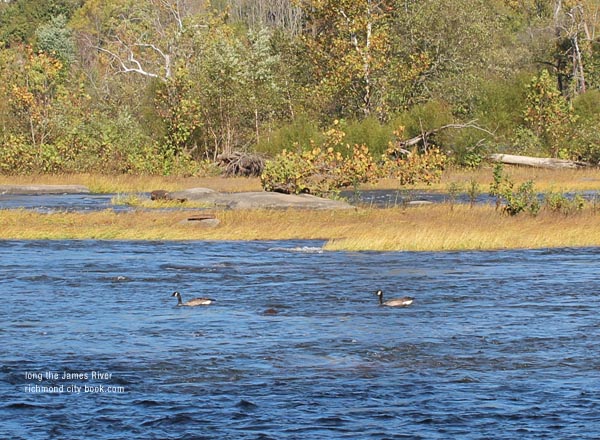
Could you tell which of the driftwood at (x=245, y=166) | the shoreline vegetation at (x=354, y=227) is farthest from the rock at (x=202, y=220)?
the driftwood at (x=245, y=166)

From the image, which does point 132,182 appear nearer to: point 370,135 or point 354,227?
point 370,135

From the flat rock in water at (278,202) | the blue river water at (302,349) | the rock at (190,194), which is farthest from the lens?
the rock at (190,194)

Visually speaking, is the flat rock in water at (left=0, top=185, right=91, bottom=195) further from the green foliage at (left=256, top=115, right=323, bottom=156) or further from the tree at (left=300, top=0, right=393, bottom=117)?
the tree at (left=300, top=0, right=393, bottom=117)

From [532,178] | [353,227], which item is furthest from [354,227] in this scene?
[532,178]

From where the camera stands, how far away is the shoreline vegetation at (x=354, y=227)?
2691cm

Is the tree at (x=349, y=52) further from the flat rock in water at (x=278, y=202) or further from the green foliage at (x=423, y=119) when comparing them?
the flat rock in water at (x=278, y=202)

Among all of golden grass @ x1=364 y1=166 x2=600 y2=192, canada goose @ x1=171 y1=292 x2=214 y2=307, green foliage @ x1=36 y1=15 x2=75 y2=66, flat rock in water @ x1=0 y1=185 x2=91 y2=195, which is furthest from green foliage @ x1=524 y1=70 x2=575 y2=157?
green foliage @ x1=36 y1=15 x2=75 y2=66

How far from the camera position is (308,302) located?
19141mm

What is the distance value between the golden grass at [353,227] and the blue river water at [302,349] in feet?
6.62

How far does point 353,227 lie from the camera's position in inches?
1164

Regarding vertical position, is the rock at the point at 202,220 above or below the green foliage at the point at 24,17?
below

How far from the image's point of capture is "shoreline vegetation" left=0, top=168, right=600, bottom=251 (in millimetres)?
26906

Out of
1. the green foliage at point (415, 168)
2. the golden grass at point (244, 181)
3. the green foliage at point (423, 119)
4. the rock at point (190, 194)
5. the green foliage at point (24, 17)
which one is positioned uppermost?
the green foliage at point (24, 17)

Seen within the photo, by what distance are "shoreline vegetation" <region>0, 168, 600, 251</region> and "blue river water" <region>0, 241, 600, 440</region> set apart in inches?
80.2
